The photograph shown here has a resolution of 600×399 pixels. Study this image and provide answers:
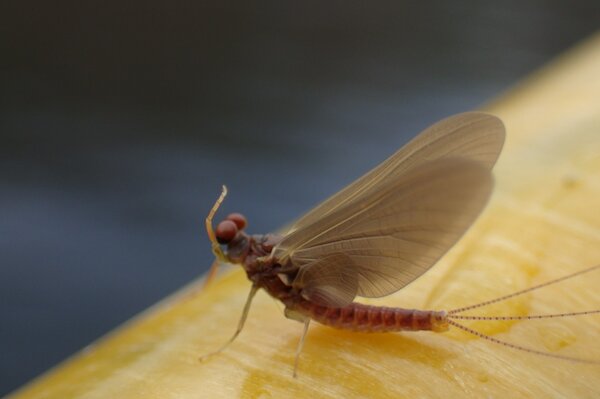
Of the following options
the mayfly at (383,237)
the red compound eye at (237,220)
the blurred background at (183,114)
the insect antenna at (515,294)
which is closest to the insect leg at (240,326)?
the mayfly at (383,237)

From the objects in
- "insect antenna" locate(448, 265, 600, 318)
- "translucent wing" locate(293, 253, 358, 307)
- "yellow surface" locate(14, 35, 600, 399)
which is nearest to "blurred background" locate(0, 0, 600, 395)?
"yellow surface" locate(14, 35, 600, 399)

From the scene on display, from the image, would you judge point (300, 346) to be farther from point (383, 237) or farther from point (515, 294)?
point (515, 294)

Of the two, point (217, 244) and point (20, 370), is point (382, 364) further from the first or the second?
point (20, 370)

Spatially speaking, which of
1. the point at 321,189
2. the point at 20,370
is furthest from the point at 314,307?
the point at 321,189

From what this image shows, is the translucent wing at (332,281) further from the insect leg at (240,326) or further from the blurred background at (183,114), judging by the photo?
the blurred background at (183,114)

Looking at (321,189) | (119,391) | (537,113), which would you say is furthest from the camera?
(321,189)

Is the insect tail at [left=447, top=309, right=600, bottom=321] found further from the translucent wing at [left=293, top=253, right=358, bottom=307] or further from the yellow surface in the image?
the translucent wing at [left=293, top=253, right=358, bottom=307]
